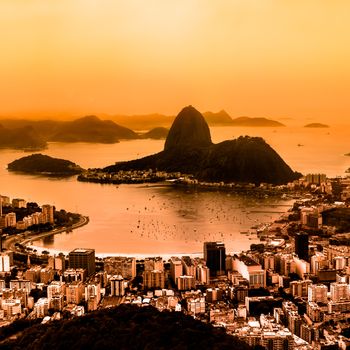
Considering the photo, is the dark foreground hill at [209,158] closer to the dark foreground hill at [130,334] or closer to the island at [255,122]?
the island at [255,122]

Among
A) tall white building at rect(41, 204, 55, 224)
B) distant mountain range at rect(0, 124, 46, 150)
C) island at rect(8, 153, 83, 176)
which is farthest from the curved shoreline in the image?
distant mountain range at rect(0, 124, 46, 150)

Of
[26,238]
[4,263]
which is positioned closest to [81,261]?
[4,263]

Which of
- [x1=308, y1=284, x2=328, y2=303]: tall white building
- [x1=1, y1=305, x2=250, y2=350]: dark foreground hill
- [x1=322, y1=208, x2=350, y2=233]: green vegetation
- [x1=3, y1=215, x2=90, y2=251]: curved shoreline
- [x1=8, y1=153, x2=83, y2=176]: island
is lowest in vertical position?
[x1=308, y1=284, x2=328, y2=303]: tall white building

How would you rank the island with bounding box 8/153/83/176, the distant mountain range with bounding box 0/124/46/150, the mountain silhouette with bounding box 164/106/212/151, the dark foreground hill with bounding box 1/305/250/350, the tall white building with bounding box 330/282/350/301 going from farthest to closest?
1. the distant mountain range with bounding box 0/124/46/150
2. the mountain silhouette with bounding box 164/106/212/151
3. the island with bounding box 8/153/83/176
4. the tall white building with bounding box 330/282/350/301
5. the dark foreground hill with bounding box 1/305/250/350

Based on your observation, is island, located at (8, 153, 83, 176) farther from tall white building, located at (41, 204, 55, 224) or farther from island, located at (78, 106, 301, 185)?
tall white building, located at (41, 204, 55, 224)

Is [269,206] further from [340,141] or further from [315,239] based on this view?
→ [340,141]

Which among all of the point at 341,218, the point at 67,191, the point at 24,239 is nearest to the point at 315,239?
the point at 341,218
